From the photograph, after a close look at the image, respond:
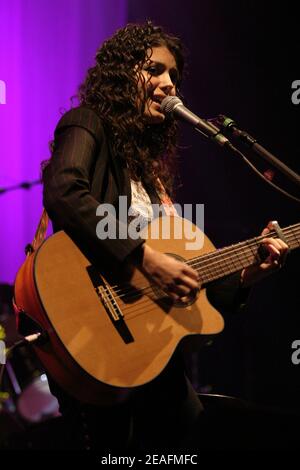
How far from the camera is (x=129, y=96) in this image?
233 cm

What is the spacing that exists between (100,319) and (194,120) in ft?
2.71

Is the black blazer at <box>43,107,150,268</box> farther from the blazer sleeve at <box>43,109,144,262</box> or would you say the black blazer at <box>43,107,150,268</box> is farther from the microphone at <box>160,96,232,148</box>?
the microphone at <box>160,96,232,148</box>

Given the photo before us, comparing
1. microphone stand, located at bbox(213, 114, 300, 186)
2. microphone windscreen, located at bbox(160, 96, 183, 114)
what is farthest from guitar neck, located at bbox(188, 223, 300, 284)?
microphone windscreen, located at bbox(160, 96, 183, 114)

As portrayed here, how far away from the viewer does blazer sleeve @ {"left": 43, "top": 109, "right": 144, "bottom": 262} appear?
1910mm

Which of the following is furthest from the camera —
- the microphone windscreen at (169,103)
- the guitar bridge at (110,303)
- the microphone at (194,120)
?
the microphone windscreen at (169,103)

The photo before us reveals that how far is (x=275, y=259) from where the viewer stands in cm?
231

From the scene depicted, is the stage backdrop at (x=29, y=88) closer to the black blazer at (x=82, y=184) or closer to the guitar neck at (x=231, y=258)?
the black blazer at (x=82, y=184)

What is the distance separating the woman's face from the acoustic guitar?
504 millimetres

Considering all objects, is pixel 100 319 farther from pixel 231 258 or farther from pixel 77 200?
pixel 231 258

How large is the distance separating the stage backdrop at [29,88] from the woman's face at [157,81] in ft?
7.72

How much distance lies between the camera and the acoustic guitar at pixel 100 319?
184cm

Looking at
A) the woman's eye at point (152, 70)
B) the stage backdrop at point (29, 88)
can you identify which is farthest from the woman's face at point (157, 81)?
the stage backdrop at point (29, 88)

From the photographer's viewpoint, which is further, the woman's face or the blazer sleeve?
the woman's face
